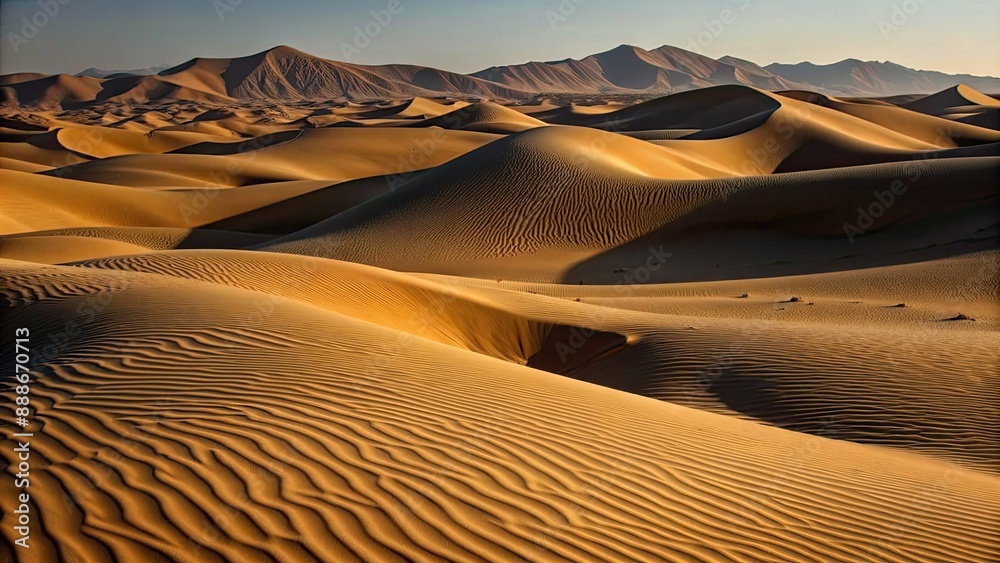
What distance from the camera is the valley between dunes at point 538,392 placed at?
3344 millimetres

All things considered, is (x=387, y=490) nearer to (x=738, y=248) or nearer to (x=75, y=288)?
(x=75, y=288)

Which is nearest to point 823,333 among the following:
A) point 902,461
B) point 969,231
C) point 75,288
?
point 902,461

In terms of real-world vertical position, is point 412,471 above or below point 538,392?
above

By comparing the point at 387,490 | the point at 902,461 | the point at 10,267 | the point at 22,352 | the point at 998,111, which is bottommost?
the point at 902,461

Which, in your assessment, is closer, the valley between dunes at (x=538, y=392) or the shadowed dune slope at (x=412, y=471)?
the shadowed dune slope at (x=412, y=471)

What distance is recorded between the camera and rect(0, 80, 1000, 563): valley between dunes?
3.34 m

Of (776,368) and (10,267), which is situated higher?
(10,267)

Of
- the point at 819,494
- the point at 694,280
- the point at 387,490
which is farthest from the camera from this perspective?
the point at 694,280

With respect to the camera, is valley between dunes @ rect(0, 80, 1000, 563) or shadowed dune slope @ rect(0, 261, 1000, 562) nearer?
shadowed dune slope @ rect(0, 261, 1000, 562)

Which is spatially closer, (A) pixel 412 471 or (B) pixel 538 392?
(A) pixel 412 471

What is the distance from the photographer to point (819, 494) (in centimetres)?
449

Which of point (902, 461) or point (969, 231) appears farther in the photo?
point (969, 231)

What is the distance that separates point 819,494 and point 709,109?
63.0 meters

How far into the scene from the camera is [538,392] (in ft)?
19.9
